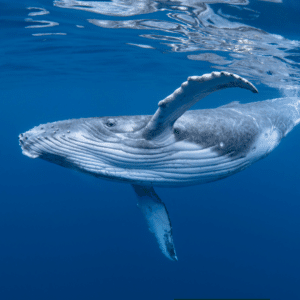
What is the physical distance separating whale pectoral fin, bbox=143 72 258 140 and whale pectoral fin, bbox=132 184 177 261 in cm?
171

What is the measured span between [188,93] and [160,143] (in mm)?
866

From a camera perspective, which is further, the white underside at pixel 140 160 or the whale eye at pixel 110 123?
the whale eye at pixel 110 123

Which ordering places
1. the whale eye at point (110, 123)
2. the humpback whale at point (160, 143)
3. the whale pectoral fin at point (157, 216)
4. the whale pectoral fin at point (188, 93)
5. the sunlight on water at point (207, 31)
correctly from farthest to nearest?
the sunlight on water at point (207, 31), the whale pectoral fin at point (157, 216), the whale eye at point (110, 123), the humpback whale at point (160, 143), the whale pectoral fin at point (188, 93)

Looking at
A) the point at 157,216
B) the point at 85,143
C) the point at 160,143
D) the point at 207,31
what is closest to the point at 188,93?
the point at 160,143

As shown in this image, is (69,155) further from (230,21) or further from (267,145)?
(230,21)

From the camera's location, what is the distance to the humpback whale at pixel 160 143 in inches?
107

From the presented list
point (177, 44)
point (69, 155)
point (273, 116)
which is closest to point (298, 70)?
point (177, 44)

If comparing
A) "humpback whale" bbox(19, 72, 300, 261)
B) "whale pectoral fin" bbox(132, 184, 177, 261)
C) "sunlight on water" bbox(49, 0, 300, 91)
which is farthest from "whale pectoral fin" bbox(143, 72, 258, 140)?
"sunlight on water" bbox(49, 0, 300, 91)

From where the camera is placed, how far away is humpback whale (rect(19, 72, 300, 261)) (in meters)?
2.72

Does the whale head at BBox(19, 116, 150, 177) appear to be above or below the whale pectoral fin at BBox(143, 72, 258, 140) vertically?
below

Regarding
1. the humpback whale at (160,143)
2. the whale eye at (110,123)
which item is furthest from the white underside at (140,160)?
the whale eye at (110,123)

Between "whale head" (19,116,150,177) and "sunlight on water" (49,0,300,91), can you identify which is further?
"sunlight on water" (49,0,300,91)

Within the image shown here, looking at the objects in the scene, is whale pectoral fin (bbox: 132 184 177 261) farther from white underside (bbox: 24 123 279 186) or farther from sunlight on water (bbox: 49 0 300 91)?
sunlight on water (bbox: 49 0 300 91)

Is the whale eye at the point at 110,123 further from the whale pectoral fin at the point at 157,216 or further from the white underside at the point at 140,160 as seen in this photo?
the whale pectoral fin at the point at 157,216
